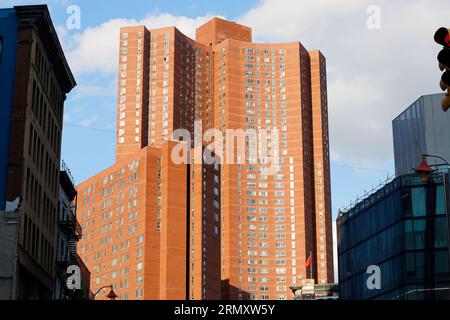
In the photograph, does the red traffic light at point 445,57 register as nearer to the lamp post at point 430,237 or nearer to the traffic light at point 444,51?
the traffic light at point 444,51

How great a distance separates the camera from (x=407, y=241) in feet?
281

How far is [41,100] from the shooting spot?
219ft

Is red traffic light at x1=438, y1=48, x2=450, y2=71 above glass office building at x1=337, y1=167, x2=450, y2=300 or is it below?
below

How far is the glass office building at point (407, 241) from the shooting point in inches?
3292

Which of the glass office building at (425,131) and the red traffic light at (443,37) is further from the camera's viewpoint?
the glass office building at (425,131)

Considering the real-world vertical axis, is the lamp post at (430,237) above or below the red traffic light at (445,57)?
above

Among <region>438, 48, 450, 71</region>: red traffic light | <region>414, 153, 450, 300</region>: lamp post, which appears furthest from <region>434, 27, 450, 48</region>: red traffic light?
<region>414, 153, 450, 300</region>: lamp post

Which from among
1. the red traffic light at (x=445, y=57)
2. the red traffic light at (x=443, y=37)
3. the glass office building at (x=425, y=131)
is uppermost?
the glass office building at (x=425, y=131)

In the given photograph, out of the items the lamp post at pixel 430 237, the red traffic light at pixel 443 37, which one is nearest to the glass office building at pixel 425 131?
the lamp post at pixel 430 237

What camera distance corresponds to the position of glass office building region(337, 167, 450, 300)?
83625 millimetres

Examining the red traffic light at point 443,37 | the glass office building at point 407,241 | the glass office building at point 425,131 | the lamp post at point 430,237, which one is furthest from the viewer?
the glass office building at point 425,131

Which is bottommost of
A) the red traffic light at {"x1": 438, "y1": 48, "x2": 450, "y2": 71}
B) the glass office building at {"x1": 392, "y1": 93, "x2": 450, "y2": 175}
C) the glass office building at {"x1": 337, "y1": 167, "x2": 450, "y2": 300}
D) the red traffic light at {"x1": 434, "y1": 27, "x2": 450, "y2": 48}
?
the red traffic light at {"x1": 438, "y1": 48, "x2": 450, "y2": 71}

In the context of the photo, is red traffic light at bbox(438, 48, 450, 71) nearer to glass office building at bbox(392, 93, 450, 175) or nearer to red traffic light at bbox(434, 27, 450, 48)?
red traffic light at bbox(434, 27, 450, 48)
